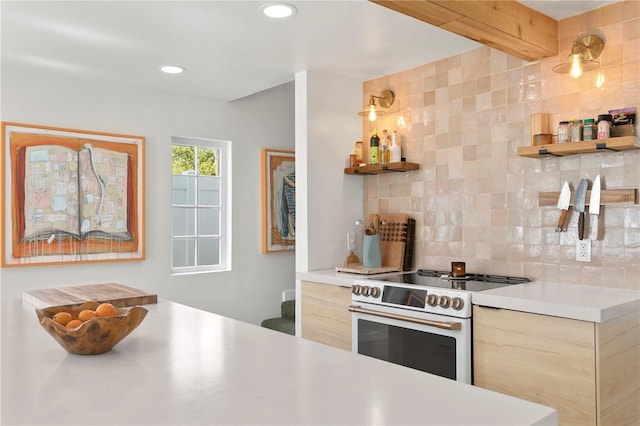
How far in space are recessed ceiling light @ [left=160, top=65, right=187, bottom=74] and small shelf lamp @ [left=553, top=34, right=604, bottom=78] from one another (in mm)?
2324

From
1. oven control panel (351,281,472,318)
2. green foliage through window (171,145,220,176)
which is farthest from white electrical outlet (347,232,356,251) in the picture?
green foliage through window (171,145,220,176)

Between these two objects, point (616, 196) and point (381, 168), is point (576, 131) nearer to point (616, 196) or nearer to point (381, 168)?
point (616, 196)

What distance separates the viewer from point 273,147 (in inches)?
190

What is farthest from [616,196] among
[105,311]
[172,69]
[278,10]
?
[172,69]

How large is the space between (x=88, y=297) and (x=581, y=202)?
2369 mm

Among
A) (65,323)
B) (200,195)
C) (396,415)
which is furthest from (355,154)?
(396,415)

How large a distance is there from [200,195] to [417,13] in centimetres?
279

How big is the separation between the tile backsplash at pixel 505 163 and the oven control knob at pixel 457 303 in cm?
65

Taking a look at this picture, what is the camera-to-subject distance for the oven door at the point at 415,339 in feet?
8.11

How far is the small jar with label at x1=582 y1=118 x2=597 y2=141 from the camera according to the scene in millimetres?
2527

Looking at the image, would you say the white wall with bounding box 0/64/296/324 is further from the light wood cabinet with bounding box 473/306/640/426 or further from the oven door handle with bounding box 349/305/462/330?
the light wood cabinet with bounding box 473/306/640/426

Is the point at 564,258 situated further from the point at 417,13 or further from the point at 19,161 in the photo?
the point at 19,161

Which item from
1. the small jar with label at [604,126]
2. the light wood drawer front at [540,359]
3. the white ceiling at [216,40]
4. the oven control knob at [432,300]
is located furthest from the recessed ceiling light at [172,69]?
the small jar with label at [604,126]

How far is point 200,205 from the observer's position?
4469 millimetres
